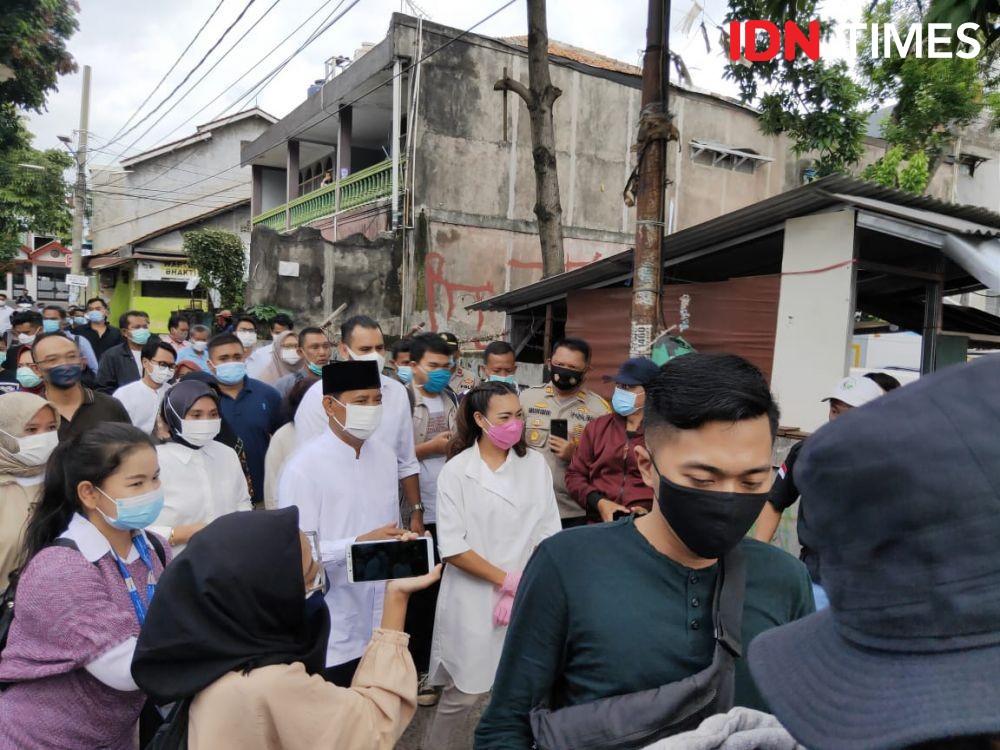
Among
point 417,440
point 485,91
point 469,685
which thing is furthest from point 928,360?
point 485,91

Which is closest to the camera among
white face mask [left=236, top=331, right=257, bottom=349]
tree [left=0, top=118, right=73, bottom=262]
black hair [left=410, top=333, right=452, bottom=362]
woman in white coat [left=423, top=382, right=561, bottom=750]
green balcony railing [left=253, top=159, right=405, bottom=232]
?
woman in white coat [left=423, top=382, right=561, bottom=750]

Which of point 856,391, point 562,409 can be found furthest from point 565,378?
point 856,391

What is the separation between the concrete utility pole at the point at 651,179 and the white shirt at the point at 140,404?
11.5 feet

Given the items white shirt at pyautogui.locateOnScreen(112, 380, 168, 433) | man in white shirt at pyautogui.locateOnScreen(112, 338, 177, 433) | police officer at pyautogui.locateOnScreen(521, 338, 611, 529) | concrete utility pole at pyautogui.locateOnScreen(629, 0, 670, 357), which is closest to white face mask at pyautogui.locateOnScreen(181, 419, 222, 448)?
man in white shirt at pyautogui.locateOnScreen(112, 338, 177, 433)

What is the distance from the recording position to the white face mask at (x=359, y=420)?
3416mm

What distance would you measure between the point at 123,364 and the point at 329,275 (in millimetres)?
7172

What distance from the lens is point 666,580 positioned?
1.52 m

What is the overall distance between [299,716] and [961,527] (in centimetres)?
155

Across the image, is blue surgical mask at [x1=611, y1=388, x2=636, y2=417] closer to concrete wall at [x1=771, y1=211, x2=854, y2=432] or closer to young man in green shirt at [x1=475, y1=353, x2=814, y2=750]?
young man in green shirt at [x1=475, y1=353, x2=814, y2=750]

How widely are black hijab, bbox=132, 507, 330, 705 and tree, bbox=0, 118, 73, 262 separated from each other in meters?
27.7

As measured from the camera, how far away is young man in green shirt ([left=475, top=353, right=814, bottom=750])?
147 cm

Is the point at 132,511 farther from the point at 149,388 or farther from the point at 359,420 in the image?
the point at 149,388

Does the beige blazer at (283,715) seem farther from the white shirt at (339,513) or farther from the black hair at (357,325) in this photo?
the black hair at (357,325)

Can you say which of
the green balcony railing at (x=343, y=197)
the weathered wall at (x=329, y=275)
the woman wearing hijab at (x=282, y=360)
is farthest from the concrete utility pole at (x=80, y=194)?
the woman wearing hijab at (x=282, y=360)
